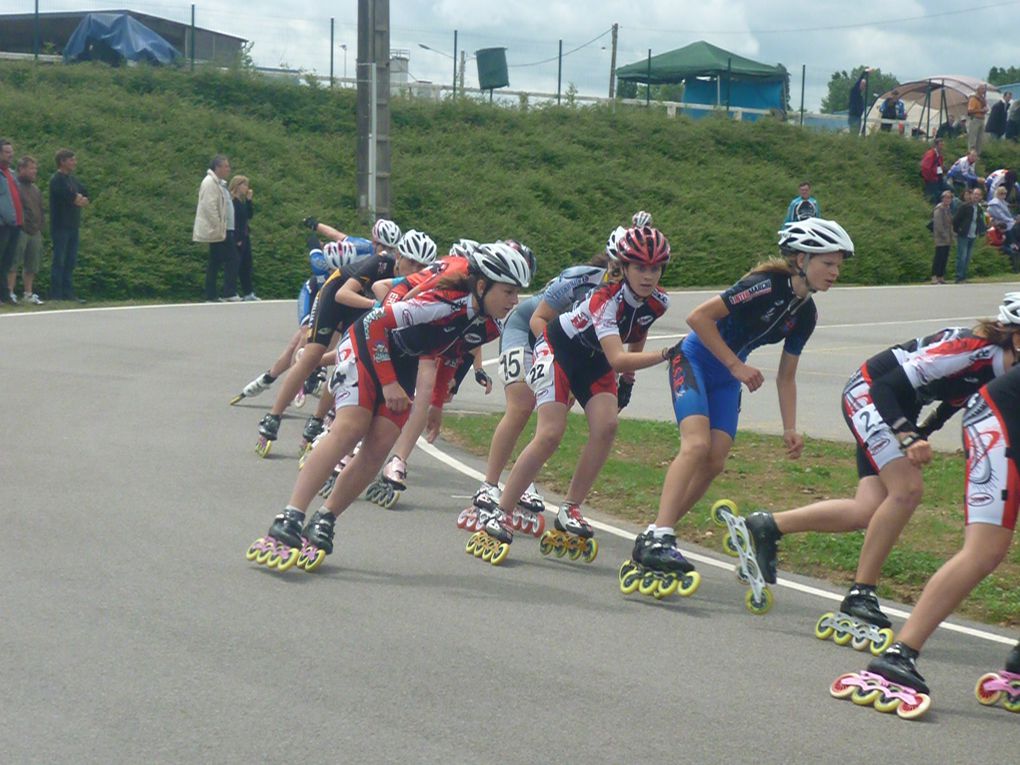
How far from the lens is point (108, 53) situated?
1460 inches

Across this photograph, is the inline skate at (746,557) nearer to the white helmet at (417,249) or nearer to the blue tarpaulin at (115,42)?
the white helmet at (417,249)

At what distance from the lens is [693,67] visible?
48.4m

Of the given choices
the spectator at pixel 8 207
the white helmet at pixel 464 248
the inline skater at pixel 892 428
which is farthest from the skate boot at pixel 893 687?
the spectator at pixel 8 207

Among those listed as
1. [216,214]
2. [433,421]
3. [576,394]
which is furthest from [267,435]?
[216,214]

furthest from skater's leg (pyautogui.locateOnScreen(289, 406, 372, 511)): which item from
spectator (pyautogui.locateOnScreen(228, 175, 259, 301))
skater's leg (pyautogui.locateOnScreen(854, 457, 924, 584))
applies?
spectator (pyautogui.locateOnScreen(228, 175, 259, 301))

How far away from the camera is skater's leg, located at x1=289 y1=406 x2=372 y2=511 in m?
8.24

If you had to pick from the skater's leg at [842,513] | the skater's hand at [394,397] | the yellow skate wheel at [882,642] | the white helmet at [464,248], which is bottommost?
the yellow skate wheel at [882,642]

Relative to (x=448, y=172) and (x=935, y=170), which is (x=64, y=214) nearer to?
(x=448, y=172)

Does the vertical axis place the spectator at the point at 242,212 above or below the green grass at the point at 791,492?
above

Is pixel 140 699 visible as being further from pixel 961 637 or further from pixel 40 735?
pixel 961 637

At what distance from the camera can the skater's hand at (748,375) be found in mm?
7520

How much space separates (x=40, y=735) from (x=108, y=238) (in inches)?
916

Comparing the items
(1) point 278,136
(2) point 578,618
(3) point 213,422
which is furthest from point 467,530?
(1) point 278,136

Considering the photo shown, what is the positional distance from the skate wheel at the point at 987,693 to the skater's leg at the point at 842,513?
3.89 ft
